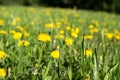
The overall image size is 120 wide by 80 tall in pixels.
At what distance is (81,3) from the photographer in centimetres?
2388

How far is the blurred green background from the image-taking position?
71.5ft

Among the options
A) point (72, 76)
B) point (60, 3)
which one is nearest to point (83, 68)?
point (72, 76)

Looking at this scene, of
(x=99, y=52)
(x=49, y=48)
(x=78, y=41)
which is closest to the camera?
(x=49, y=48)

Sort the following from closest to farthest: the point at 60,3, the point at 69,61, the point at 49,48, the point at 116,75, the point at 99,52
Answer: the point at 116,75 < the point at 69,61 < the point at 49,48 < the point at 99,52 < the point at 60,3

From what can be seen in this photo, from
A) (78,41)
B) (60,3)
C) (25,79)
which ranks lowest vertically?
(60,3)

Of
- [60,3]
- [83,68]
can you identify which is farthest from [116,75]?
[60,3]

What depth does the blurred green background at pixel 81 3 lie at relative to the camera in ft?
71.5

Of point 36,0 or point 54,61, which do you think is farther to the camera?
point 36,0

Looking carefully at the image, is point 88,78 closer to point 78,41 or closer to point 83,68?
point 83,68

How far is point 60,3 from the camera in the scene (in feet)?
82.9

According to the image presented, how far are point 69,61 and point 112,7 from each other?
20.1 metres

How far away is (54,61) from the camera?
2064 mm

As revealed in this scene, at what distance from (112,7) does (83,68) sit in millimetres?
20338

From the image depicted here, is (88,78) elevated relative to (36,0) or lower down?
elevated
